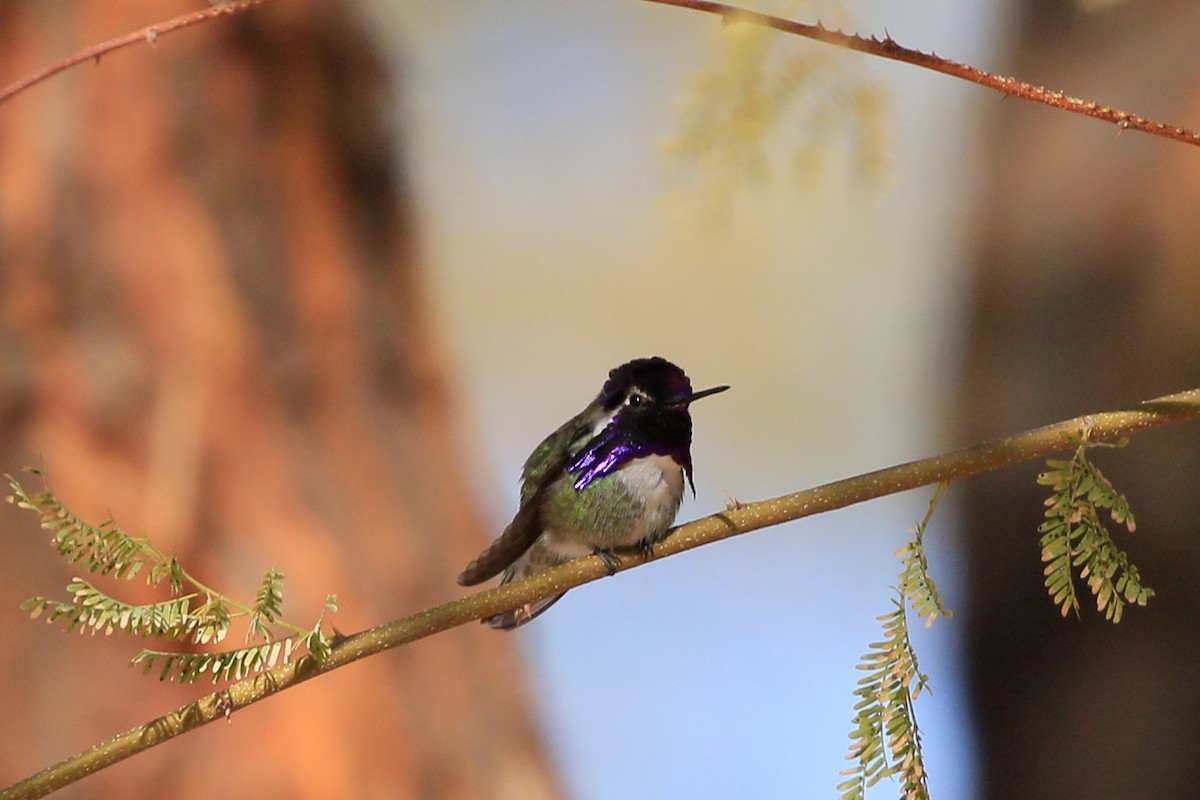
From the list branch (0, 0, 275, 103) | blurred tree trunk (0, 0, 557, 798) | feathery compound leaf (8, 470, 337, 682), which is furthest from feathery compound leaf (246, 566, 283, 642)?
blurred tree trunk (0, 0, 557, 798)

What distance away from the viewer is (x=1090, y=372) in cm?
145

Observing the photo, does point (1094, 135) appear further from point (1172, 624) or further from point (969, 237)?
point (1172, 624)

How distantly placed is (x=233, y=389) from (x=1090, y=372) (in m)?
1.15

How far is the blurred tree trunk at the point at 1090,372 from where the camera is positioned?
136 cm

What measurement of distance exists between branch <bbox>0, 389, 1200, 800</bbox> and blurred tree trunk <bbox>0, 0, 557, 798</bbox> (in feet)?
3.14

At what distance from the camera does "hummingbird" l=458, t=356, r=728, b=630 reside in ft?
2.76

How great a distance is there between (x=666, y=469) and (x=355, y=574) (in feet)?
2.62

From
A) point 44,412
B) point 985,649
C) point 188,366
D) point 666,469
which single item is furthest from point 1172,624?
point 44,412

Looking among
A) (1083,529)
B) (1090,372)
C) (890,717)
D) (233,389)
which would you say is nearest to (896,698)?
(890,717)

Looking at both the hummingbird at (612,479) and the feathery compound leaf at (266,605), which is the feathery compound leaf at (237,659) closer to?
the feathery compound leaf at (266,605)

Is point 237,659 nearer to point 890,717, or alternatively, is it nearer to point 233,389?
point 890,717

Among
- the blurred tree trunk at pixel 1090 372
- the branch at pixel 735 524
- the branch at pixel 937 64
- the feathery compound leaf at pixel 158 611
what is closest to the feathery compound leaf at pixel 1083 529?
the branch at pixel 735 524

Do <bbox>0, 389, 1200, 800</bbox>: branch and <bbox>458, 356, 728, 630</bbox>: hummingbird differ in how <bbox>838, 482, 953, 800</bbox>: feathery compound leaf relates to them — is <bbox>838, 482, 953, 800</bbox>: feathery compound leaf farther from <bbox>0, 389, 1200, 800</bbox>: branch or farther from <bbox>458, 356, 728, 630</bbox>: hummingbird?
<bbox>458, 356, 728, 630</bbox>: hummingbird

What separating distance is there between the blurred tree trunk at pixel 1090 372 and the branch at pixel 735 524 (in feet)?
3.13
